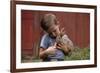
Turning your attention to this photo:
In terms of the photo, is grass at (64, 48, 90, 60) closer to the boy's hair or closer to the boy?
the boy

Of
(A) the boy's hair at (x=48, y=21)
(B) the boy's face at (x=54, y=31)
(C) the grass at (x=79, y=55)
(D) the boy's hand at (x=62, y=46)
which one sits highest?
(A) the boy's hair at (x=48, y=21)

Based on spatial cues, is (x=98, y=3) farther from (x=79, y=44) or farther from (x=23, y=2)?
(x=23, y=2)

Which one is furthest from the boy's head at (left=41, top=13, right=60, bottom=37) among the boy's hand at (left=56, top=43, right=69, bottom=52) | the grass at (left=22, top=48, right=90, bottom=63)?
the grass at (left=22, top=48, right=90, bottom=63)

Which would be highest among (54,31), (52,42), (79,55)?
(54,31)

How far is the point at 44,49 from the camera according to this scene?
6.43ft

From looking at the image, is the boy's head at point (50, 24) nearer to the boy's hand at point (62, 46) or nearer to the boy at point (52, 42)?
the boy at point (52, 42)

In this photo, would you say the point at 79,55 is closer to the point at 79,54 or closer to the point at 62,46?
the point at 79,54

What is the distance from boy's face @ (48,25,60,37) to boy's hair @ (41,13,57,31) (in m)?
0.04

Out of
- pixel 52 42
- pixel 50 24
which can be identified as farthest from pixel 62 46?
pixel 50 24

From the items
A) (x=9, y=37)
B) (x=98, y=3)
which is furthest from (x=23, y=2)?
(x=98, y=3)

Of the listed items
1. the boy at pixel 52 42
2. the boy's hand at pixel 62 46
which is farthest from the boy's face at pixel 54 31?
the boy's hand at pixel 62 46

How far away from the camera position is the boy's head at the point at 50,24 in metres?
1.96

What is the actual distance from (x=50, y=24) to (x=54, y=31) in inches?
3.1

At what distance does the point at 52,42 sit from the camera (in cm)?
199
